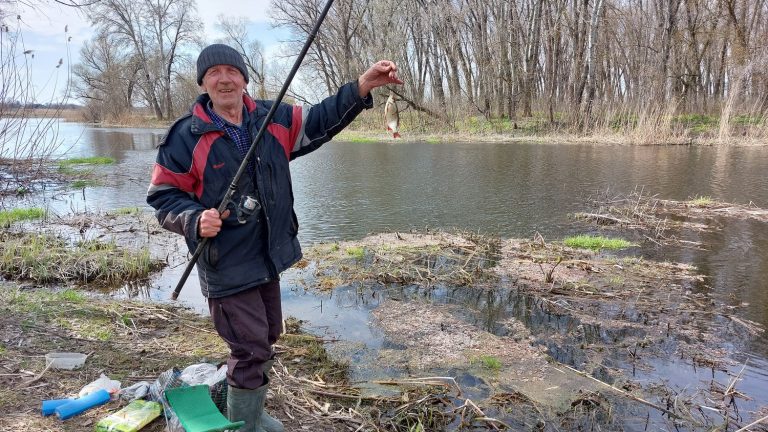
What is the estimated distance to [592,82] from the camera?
77.6ft

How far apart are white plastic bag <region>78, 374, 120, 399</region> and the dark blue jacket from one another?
3.47 feet

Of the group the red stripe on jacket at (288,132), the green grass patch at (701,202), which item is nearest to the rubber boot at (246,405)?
the red stripe on jacket at (288,132)

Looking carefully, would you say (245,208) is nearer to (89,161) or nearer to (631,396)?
(631,396)

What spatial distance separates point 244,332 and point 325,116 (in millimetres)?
1235

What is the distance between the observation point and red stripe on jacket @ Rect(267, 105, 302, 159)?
2648mm

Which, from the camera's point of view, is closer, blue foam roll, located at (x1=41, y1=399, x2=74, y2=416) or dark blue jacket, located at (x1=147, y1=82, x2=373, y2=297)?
dark blue jacket, located at (x1=147, y1=82, x2=373, y2=297)

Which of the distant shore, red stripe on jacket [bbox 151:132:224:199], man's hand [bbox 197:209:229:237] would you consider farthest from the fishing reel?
the distant shore

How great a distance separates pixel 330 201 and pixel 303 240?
2.97 meters

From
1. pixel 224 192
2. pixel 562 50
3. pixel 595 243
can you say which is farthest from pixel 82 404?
pixel 562 50

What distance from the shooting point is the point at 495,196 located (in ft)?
35.2

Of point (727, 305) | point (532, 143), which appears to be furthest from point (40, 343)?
point (532, 143)

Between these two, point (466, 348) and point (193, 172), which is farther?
point (466, 348)

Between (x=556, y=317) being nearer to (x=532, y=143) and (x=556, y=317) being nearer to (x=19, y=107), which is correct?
(x=19, y=107)

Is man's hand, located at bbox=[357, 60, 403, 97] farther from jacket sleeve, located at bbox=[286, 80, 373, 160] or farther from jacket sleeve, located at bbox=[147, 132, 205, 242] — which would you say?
jacket sleeve, located at bbox=[147, 132, 205, 242]
